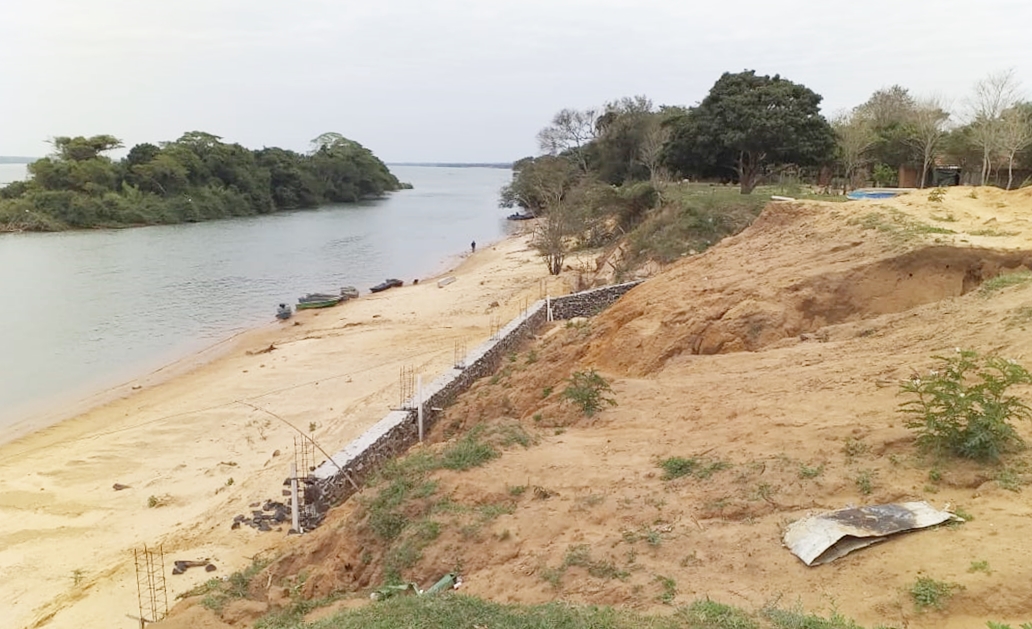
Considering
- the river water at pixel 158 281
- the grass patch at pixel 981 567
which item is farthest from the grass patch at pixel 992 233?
the river water at pixel 158 281

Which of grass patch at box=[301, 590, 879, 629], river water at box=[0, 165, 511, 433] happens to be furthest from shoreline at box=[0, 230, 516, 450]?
grass patch at box=[301, 590, 879, 629]

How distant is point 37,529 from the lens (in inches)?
427

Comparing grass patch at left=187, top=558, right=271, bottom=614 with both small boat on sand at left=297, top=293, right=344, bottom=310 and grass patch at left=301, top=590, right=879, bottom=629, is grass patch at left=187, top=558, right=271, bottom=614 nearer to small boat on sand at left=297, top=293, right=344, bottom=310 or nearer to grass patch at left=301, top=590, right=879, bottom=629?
grass patch at left=301, top=590, right=879, bottom=629

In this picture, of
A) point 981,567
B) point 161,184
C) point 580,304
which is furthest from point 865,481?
point 161,184

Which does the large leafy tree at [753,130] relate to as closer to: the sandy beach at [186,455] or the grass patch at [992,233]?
the sandy beach at [186,455]

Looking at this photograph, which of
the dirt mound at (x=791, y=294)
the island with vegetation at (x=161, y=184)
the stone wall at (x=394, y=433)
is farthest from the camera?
the island with vegetation at (x=161, y=184)

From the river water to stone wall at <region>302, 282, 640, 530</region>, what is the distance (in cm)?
1140

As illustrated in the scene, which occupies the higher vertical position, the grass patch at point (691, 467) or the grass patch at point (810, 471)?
the grass patch at point (810, 471)

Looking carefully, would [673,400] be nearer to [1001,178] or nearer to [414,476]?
[414,476]

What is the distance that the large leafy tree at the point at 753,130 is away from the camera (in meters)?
27.4

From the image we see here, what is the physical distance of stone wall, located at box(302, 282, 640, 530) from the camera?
31.4ft

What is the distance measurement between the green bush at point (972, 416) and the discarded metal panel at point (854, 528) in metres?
0.96

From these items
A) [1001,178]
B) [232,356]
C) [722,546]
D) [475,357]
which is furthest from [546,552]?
[1001,178]

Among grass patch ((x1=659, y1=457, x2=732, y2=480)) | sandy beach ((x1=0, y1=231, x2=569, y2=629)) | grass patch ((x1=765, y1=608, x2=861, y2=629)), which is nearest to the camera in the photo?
grass patch ((x1=765, y1=608, x2=861, y2=629))
